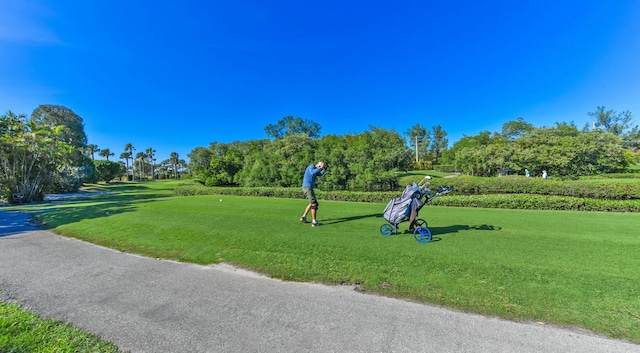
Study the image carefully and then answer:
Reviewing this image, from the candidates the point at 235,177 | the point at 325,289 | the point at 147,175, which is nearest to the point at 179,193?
the point at 235,177

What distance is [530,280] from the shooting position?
3781 millimetres

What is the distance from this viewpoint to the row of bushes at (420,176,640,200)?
36.7 feet

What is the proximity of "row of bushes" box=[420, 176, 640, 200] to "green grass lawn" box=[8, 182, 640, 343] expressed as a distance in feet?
11.7

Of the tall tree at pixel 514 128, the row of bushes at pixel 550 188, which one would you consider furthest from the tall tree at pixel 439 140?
the row of bushes at pixel 550 188

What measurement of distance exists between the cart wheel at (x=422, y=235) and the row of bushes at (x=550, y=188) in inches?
423

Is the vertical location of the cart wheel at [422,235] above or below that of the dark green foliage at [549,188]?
below

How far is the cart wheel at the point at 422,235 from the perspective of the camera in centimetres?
592

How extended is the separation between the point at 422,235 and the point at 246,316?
446 cm

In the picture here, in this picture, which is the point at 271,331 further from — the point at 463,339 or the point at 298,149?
the point at 298,149

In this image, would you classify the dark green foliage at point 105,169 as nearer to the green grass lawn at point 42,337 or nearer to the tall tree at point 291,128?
the tall tree at point 291,128

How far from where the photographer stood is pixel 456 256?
15.9 feet

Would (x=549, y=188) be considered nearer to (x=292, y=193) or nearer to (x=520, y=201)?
(x=520, y=201)

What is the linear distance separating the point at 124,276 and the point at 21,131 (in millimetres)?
23571

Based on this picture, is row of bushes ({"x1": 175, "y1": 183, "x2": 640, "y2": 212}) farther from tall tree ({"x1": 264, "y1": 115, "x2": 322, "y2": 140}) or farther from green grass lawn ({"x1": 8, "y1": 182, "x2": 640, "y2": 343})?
tall tree ({"x1": 264, "y1": 115, "x2": 322, "y2": 140})
